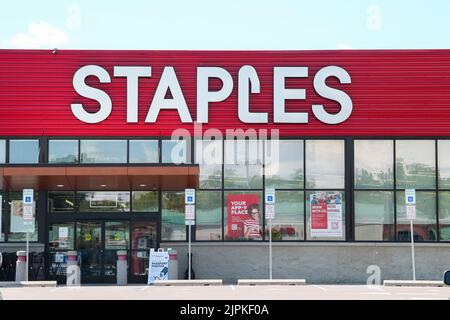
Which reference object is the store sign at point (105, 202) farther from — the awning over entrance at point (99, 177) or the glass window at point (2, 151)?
the glass window at point (2, 151)

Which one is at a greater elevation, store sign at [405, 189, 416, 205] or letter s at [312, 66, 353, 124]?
letter s at [312, 66, 353, 124]

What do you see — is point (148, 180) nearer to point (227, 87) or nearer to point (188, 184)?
point (188, 184)

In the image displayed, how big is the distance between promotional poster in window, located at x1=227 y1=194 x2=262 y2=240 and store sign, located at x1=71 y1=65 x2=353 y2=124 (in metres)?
2.72

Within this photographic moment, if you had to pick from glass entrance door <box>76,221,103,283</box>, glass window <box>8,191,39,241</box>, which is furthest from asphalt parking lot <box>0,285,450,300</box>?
glass window <box>8,191,39,241</box>

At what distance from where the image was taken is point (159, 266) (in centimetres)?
2405

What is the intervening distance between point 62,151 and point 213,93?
18.5 feet

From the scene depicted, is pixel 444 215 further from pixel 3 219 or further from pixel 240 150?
pixel 3 219

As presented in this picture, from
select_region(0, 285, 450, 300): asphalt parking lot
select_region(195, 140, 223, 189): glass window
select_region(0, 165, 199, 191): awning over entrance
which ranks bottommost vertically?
select_region(0, 285, 450, 300): asphalt parking lot

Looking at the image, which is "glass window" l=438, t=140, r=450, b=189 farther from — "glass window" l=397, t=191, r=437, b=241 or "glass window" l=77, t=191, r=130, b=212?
"glass window" l=77, t=191, r=130, b=212

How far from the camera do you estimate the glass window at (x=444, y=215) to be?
25609 mm

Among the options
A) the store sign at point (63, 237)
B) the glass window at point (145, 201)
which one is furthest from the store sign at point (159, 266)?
the store sign at point (63, 237)

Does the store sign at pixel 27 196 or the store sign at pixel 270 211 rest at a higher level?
the store sign at pixel 27 196

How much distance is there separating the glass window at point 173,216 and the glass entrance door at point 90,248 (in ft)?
7.34

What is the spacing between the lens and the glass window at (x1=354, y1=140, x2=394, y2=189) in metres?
25.8
